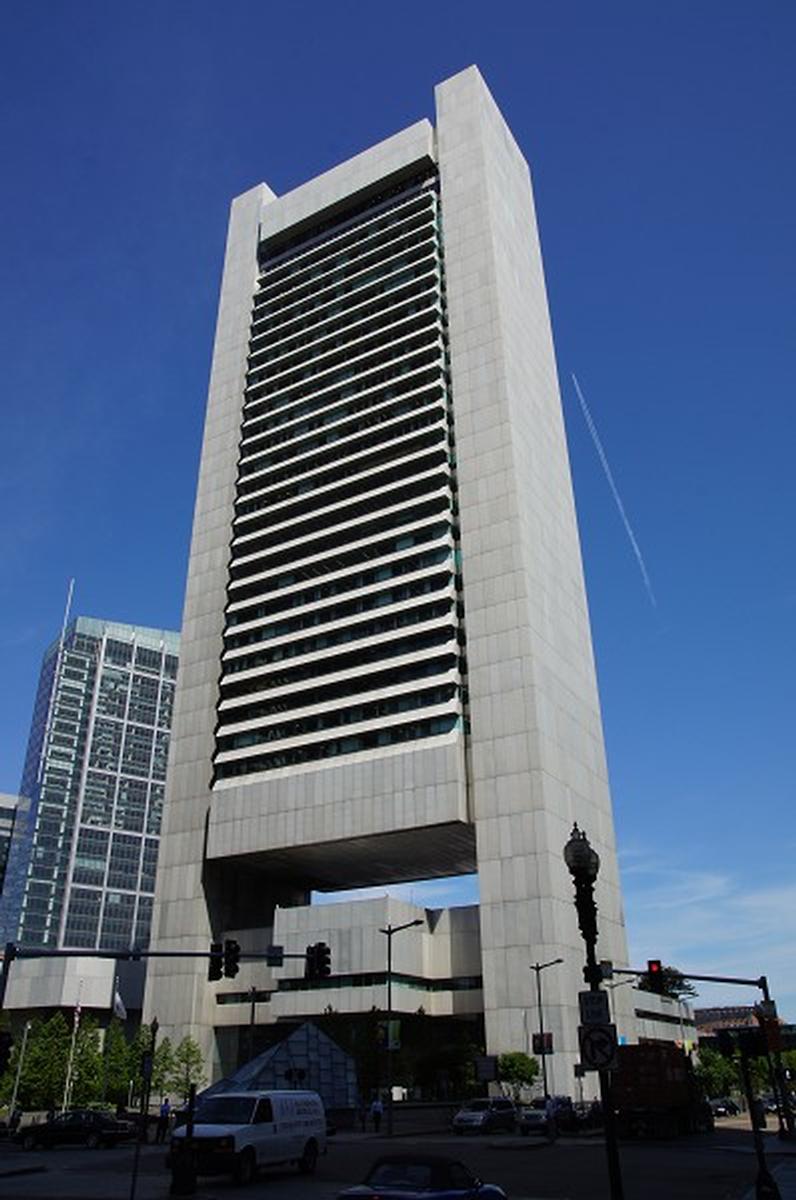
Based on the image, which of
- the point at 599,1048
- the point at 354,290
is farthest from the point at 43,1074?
the point at 599,1048

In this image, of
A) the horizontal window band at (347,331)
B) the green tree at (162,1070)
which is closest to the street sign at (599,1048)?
the green tree at (162,1070)

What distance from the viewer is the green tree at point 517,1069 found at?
204ft

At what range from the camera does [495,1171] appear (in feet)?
84.4

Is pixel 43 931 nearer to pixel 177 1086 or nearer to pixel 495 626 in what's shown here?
pixel 177 1086

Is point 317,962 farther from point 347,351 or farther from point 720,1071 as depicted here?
point 720,1071

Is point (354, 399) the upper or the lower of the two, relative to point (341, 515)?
upper

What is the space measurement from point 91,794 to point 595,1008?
17717 centimetres

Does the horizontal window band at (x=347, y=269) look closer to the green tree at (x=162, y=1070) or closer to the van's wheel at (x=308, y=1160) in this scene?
the green tree at (x=162, y=1070)

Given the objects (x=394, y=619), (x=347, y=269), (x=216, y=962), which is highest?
Answer: (x=347, y=269)

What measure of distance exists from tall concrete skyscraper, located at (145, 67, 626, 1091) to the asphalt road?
31585 millimetres

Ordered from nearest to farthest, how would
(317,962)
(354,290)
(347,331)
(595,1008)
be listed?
1. (595,1008)
2. (317,962)
3. (347,331)
4. (354,290)

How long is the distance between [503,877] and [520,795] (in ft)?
19.9

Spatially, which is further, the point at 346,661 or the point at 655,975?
the point at 346,661

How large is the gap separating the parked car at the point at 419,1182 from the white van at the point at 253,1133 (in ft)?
30.0
